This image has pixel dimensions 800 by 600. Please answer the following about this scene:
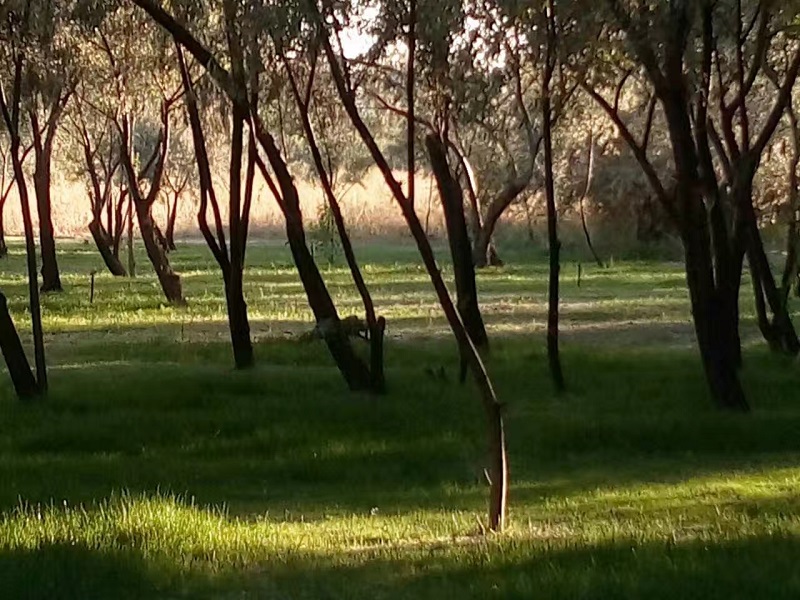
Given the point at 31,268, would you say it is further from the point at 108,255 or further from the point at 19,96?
the point at 108,255

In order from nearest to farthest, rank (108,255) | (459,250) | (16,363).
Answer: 1. (16,363)
2. (459,250)
3. (108,255)

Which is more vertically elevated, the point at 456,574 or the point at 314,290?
the point at 314,290

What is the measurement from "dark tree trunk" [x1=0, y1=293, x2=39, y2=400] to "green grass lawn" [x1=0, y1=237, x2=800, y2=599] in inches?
7.4

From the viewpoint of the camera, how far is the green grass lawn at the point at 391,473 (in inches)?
271

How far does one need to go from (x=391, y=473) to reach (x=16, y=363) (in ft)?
14.8

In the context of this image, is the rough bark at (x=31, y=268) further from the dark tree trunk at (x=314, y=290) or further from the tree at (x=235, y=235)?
the dark tree trunk at (x=314, y=290)

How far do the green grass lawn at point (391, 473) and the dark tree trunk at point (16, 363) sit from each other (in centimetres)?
19

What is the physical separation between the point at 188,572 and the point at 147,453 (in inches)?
191

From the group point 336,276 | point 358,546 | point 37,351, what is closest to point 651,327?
point 37,351

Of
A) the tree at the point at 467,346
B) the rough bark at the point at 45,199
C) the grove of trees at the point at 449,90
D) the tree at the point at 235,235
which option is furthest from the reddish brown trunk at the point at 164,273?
the tree at the point at 467,346

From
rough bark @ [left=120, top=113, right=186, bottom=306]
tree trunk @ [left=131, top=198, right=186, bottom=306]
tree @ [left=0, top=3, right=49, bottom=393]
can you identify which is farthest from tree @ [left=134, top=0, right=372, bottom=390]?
tree trunk @ [left=131, top=198, right=186, bottom=306]

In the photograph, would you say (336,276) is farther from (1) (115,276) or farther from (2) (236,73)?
(2) (236,73)

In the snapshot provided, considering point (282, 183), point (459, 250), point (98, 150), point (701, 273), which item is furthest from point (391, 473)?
point (98, 150)

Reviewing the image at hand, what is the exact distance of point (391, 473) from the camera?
11.3 metres
